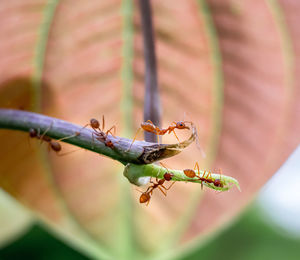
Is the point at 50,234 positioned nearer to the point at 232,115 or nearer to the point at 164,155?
the point at 232,115

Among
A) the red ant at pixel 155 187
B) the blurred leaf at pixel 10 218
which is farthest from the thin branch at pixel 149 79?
the blurred leaf at pixel 10 218

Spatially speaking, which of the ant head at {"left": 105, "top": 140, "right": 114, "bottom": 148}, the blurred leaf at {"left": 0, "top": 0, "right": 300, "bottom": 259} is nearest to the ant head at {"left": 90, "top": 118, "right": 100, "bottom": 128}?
the blurred leaf at {"left": 0, "top": 0, "right": 300, "bottom": 259}

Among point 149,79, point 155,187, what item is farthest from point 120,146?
point 155,187

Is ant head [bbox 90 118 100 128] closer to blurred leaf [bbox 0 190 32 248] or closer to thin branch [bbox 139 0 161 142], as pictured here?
thin branch [bbox 139 0 161 142]

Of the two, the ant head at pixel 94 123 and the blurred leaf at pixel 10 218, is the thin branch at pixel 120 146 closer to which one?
the ant head at pixel 94 123

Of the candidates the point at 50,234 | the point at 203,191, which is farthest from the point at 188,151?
the point at 50,234

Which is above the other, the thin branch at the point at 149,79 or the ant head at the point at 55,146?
the thin branch at the point at 149,79

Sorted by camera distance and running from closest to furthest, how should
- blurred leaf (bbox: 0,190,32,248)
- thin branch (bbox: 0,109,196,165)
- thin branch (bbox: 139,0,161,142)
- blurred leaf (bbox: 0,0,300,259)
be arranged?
thin branch (bbox: 0,109,196,165) → thin branch (bbox: 139,0,161,142) → blurred leaf (bbox: 0,0,300,259) → blurred leaf (bbox: 0,190,32,248)
